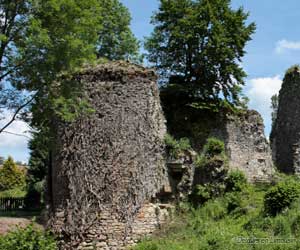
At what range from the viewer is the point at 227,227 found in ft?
46.6

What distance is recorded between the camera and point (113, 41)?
2747 cm

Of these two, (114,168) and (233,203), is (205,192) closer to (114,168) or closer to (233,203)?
(233,203)

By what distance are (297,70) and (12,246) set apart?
1662cm

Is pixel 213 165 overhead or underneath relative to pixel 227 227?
overhead

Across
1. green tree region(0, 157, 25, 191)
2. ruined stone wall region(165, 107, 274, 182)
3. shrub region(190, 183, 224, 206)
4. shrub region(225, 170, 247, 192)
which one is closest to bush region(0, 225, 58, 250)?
shrub region(190, 183, 224, 206)

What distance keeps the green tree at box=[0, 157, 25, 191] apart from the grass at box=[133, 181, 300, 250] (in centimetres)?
2551

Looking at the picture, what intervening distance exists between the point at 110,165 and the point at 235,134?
9.01m

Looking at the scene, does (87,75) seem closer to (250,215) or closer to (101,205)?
(101,205)

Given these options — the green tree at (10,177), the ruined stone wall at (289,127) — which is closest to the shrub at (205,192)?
the ruined stone wall at (289,127)

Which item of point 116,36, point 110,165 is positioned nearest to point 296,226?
point 110,165

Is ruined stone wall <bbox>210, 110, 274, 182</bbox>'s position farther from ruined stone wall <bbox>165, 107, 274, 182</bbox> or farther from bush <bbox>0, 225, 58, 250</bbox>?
bush <bbox>0, 225, 58, 250</bbox>

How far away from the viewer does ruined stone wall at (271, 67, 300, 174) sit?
2317 cm

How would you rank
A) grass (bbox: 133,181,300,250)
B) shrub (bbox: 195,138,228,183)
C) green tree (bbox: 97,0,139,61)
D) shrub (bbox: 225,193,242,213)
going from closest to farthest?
grass (bbox: 133,181,300,250) < shrub (bbox: 225,193,242,213) < shrub (bbox: 195,138,228,183) < green tree (bbox: 97,0,139,61)

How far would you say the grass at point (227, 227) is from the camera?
41.3 feet
